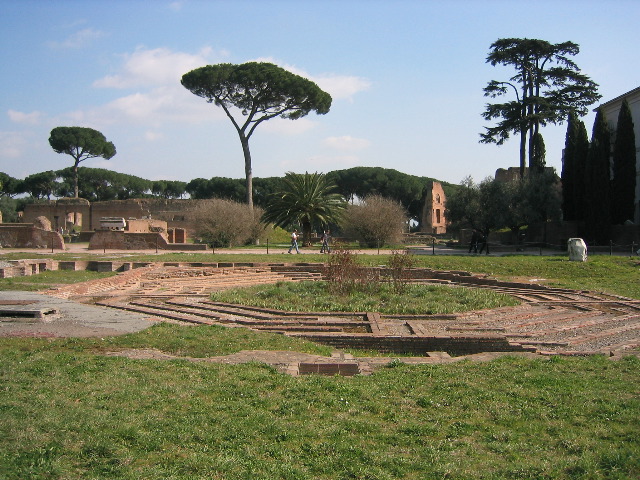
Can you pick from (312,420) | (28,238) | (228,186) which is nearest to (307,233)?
(28,238)

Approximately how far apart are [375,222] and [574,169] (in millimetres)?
10810

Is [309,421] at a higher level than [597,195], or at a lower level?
lower

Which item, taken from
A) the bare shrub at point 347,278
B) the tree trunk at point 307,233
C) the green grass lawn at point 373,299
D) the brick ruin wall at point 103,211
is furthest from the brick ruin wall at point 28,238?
the bare shrub at point 347,278

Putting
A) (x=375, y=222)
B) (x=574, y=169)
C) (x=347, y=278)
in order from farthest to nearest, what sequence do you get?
1. (x=375, y=222)
2. (x=574, y=169)
3. (x=347, y=278)

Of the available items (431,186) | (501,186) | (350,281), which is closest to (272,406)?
(350,281)

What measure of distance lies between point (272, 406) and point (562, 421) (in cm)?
229

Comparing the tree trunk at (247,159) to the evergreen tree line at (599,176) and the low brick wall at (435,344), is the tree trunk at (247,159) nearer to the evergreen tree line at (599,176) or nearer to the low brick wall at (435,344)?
the evergreen tree line at (599,176)

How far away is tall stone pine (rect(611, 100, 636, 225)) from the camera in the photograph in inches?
1184

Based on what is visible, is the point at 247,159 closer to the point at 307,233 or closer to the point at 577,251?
the point at 307,233

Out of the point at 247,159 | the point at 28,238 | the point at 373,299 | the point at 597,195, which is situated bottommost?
the point at 373,299

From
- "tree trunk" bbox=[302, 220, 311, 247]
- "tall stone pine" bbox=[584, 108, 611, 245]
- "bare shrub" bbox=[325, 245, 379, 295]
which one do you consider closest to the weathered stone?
A: "tall stone pine" bbox=[584, 108, 611, 245]

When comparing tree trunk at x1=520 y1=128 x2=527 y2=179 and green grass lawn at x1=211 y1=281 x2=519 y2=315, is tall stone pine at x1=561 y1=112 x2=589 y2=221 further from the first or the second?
green grass lawn at x1=211 y1=281 x2=519 y2=315

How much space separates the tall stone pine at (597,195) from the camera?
92.6ft

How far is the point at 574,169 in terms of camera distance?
101ft
